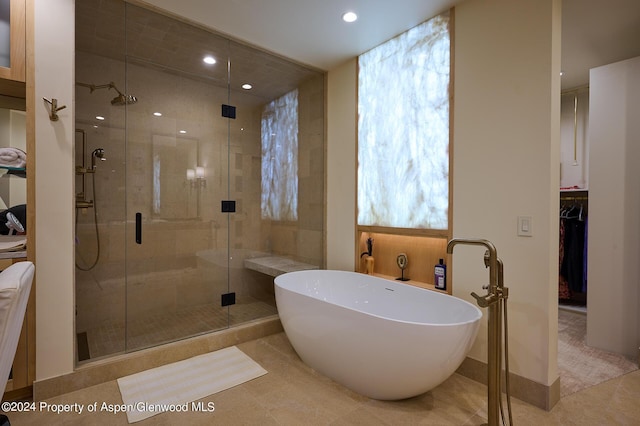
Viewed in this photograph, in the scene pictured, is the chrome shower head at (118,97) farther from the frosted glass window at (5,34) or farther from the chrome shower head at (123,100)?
the frosted glass window at (5,34)

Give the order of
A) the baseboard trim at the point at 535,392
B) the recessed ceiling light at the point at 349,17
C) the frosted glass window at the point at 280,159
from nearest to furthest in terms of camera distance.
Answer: the baseboard trim at the point at 535,392
the recessed ceiling light at the point at 349,17
the frosted glass window at the point at 280,159

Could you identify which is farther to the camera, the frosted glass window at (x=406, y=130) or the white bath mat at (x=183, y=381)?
the frosted glass window at (x=406, y=130)

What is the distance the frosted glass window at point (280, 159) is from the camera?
356 centimetres

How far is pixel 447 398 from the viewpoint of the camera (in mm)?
2064

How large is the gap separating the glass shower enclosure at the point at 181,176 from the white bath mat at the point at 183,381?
33 cm

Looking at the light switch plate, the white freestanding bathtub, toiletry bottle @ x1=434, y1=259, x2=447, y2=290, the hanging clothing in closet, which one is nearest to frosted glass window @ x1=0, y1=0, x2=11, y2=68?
the white freestanding bathtub

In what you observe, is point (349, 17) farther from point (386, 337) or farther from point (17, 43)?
point (386, 337)

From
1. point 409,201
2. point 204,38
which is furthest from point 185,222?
point 409,201

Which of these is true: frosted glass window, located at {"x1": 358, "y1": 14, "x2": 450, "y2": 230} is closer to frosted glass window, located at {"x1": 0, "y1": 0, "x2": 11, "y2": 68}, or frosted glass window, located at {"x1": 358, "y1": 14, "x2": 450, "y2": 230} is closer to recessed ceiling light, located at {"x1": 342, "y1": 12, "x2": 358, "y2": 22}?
recessed ceiling light, located at {"x1": 342, "y1": 12, "x2": 358, "y2": 22}

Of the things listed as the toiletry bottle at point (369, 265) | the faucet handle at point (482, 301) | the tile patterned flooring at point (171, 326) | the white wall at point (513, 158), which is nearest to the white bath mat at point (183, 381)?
the tile patterned flooring at point (171, 326)

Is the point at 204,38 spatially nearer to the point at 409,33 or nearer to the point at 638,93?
the point at 409,33

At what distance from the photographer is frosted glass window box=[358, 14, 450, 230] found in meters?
2.54

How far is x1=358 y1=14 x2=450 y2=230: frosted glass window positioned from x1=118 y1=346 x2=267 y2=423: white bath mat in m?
1.68

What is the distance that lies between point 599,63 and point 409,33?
2.06 m
